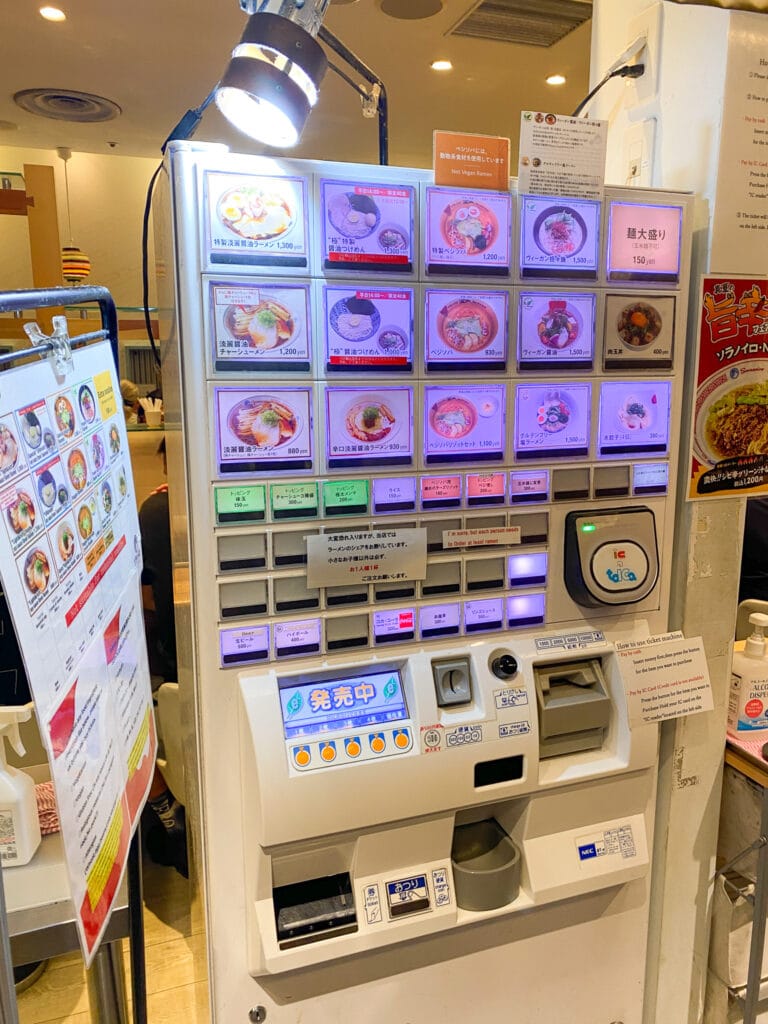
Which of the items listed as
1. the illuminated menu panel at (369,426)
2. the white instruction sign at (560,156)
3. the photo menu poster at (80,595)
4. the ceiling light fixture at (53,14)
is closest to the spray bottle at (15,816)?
the photo menu poster at (80,595)

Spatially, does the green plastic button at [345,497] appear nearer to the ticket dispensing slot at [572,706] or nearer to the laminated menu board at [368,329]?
the laminated menu board at [368,329]

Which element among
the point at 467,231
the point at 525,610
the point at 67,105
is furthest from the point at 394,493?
the point at 67,105

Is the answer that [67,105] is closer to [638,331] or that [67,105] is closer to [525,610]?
[638,331]

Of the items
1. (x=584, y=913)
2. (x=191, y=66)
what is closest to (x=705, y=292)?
(x=584, y=913)

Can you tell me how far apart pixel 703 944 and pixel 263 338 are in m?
1.61

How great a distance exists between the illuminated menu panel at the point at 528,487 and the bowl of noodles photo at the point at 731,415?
1.13 feet

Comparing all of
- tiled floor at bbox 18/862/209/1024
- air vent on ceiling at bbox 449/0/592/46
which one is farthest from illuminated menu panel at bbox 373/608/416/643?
air vent on ceiling at bbox 449/0/592/46

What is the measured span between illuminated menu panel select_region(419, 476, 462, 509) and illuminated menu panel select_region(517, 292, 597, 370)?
243mm

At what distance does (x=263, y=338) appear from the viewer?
116 centimetres

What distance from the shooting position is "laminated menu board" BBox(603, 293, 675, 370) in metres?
1.35

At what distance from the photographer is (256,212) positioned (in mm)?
1132

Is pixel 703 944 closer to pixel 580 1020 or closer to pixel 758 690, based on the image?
pixel 580 1020

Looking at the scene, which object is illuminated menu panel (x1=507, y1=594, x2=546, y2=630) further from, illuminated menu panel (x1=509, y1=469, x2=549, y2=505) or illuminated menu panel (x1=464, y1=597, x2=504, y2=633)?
illuminated menu panel (x1=509, y1=469, x2=549, y2=505)

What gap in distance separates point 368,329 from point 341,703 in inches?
25.1
